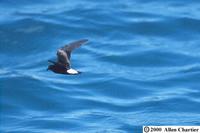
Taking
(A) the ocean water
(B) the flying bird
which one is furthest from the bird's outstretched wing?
(A) the ocean water

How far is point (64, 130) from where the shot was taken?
15.2 m

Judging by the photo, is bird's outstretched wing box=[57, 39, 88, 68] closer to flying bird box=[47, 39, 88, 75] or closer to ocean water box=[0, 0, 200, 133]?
flying bird box=[47, 39, 88, 75]

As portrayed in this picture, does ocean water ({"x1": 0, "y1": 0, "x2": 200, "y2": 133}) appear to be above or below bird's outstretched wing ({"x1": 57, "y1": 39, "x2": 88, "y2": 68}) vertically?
above

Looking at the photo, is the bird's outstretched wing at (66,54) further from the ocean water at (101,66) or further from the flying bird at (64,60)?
the ocean water at (101,66)

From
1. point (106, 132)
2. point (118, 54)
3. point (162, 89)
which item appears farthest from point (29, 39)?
point (106, 132)

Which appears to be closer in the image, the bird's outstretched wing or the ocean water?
the bird's outstretched wing

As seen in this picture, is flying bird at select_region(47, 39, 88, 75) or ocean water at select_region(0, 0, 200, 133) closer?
flying bird at select_region(47, 39, 88, 75)

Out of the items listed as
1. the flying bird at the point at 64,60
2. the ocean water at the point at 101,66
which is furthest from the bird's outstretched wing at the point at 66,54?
the ocean water at the point at 101,66

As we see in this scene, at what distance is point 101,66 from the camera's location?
18062mm

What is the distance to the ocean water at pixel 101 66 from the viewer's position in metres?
16.1

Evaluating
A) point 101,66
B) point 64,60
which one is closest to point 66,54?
point 64,60

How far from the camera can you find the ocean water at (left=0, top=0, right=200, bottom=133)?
52.8 feet

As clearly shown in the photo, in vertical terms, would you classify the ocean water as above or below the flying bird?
above

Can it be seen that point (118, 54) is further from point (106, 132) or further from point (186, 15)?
point (106, 132)
